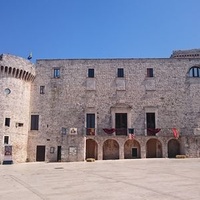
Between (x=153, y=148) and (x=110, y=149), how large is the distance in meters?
5.74

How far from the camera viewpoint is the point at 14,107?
32.0 meters

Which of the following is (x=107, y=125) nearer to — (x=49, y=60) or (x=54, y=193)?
(x=49, y=60)

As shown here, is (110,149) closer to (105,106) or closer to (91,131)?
(91,131)

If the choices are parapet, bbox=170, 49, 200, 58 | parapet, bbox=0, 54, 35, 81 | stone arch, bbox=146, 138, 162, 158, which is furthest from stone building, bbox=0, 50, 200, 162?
parapet, bbox=170, 49, 200, 58

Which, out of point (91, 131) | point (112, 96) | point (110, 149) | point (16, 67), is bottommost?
point (110, 149)

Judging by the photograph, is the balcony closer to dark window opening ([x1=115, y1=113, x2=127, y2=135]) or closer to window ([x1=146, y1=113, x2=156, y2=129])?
dark window opening ([x1=115, y1=113, x2=127, y2=135])

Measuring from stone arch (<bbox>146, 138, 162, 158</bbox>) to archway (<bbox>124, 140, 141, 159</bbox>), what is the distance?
4.71 ft

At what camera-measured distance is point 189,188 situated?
976 cm

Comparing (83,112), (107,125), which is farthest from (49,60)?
(107,125)

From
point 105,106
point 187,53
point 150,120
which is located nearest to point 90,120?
point 105,106

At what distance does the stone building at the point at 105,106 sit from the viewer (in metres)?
32.8

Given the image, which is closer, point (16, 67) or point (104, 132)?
point (16, 67)

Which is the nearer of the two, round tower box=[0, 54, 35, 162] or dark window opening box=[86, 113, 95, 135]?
round tower box=[0, 54, 35, 162]

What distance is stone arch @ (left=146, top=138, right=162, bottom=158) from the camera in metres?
34.2
